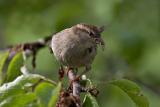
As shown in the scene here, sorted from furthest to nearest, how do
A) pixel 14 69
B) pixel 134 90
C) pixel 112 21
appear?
pixel 112 21 → pixel 14 69 → pixel 134 90

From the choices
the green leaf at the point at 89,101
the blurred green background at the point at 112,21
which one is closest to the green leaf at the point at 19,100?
the green leaf at the point at 89,101

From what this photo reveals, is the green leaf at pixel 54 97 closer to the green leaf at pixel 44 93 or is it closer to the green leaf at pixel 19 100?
the green leaf at pixel 44 93

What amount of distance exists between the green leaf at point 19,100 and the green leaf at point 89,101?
0.94 feet

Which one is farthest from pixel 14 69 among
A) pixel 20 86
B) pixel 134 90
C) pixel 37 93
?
pixel 37 93

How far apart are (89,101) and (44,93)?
315 mm

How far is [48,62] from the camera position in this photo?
6.69 meters

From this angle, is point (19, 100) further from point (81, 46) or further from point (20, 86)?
point (81, 46)

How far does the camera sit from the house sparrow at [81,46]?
95.3 inches

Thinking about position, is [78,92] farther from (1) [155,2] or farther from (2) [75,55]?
(1) [155,2]

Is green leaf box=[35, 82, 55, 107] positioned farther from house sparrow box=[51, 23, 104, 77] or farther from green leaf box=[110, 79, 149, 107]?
green leaf box=[110, 79, 149, 107]

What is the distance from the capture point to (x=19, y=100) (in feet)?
A: 7.31

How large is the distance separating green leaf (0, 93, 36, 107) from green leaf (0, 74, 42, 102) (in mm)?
80

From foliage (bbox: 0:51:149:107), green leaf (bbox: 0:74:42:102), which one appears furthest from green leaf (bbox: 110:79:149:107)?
green leaf (bbox: 0:74:42:102)

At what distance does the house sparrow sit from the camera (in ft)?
7.95
